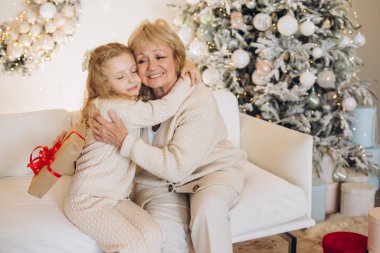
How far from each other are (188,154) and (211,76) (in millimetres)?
1590

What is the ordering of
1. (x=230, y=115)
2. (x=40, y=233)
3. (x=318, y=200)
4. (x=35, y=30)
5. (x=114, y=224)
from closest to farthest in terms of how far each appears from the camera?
(x=114, y=224)
(x=40, y=233)
(x=230, y=115)
(x=318, y=200)
(x=35, y=30)

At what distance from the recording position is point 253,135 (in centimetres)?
244

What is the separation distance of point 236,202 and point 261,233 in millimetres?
215

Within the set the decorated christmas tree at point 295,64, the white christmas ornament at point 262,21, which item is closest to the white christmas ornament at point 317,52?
the decorated christmas tree at point 295,64

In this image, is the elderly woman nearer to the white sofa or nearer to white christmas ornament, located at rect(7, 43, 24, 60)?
the white sofa

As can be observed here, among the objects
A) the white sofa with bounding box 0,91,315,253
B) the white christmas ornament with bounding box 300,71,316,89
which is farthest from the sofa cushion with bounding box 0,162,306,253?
the white christmas ornament with bounding box 300,71,316,89

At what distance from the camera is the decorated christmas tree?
2.95 meters

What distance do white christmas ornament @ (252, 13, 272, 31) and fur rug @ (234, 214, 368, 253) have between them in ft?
4.60

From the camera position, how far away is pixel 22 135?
2266mm

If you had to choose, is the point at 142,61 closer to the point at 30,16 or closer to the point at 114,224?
the point at 114,224

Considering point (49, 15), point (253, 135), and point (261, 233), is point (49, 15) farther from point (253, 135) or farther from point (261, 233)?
point (261, 233)

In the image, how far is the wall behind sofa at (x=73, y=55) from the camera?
3346 mm

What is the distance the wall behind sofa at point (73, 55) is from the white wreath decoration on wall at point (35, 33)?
71mm

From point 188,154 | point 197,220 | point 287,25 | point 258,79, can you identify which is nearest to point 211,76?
point 258,79
